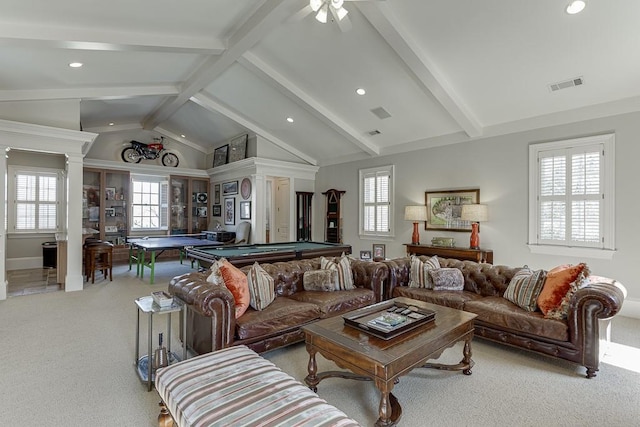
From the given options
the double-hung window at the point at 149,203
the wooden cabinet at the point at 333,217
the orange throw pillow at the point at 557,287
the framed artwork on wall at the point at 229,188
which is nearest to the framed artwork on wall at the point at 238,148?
the framed artwork on wall at the point at 229,188

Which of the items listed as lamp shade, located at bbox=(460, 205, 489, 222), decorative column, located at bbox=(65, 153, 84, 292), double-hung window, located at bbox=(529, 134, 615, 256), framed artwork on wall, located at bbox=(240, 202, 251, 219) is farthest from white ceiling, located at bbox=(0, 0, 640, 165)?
framed artwork on wall, located at bbox=(240, 202, 251, 219)

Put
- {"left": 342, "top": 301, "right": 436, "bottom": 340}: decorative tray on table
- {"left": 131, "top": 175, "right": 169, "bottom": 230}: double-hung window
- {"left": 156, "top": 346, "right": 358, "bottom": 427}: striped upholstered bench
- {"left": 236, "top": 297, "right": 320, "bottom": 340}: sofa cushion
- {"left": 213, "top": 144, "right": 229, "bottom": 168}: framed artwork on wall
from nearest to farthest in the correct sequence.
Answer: {"left": 156, "top": 346, "right": 358, "bottom": 427}: striped upholstered bench
{"left": 342, "top": 301, "right": 436, "bottom": 340}: decorative tray on table
{"left": 236, "top": 297, "right": 320, "bottom": 340}: sofa cushion
{"left": 131, "top": 175, "right": 169, "bottom": 230}: double-hung window
{"left": 213, "top": 144, "right": 229, "bottom": 168}: framed artwork on wall

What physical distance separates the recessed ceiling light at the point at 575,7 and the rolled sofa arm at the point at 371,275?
10.9ft

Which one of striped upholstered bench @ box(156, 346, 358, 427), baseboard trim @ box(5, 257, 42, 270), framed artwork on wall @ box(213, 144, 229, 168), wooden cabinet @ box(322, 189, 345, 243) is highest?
framed artwork on wall @ box(213, 144, 229, 168)

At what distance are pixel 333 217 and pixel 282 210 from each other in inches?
66.2

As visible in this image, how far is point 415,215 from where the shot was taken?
6.16 meters

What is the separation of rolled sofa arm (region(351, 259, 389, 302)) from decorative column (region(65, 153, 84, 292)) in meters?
4.84

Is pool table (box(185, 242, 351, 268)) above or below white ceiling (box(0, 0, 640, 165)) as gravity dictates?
below

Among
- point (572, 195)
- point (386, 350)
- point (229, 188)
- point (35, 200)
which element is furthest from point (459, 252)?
point (35, 200)

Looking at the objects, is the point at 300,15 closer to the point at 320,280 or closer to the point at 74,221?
the point at 320,280

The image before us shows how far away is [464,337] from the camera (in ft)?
8.66

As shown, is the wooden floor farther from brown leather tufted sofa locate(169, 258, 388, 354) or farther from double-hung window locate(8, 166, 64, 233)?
brown leather tufted sofa locate(169, 258, 388, 354)

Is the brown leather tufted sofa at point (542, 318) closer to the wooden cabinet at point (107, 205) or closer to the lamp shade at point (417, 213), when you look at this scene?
the lamp shade at point (417, 213)

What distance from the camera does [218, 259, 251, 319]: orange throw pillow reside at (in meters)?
2.94
